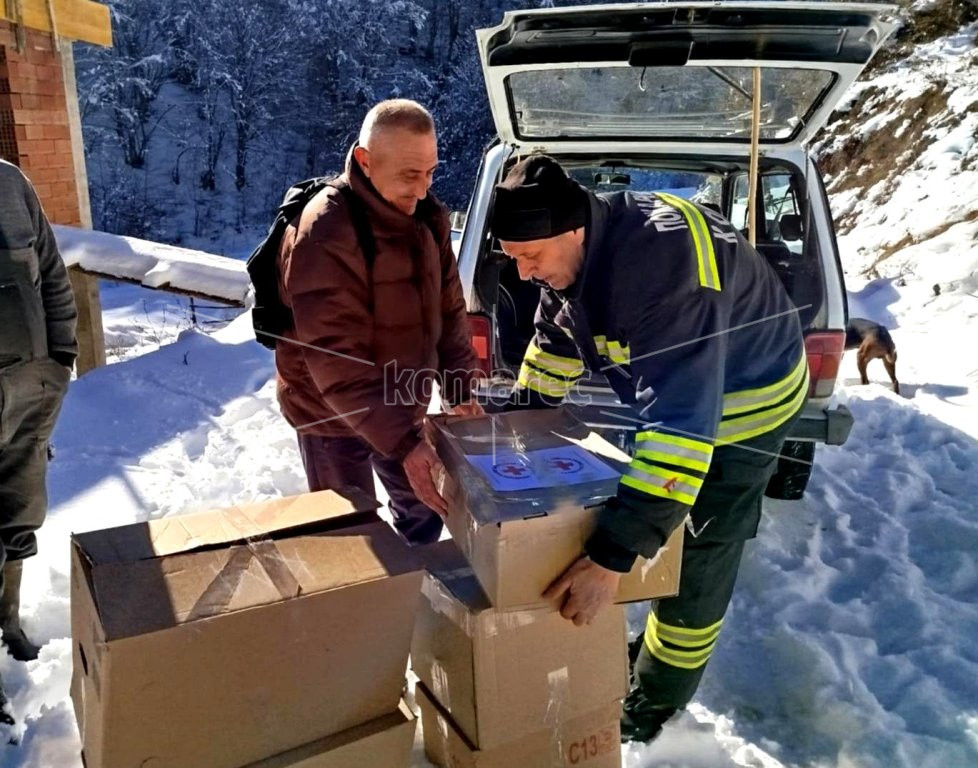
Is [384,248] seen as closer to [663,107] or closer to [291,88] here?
[663,107]

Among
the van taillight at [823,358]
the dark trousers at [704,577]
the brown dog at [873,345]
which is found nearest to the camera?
the dark trousers at [704,577]

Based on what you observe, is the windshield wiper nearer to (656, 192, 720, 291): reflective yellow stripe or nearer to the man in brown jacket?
the man in brown jacket

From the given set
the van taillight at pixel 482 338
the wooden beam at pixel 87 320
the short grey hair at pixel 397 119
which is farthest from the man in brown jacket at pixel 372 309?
the wooden beam at pixel 87 320

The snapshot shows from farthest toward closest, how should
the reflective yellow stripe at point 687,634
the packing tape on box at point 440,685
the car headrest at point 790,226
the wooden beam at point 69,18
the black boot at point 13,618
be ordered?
the wooden beam at point 69,18 → the car headrest at point 790,226 → the black boot at point 13,618 → the reflective yellow stripe at point 687,634 → the packing tape on box at point 440,685

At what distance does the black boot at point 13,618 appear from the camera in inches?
89.4

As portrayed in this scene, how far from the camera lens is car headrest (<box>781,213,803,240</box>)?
3398 mm

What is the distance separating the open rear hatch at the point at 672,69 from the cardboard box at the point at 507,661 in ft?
5.73

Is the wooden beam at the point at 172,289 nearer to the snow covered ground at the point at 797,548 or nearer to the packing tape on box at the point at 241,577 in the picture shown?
the snow covered ground at the point at 797,548

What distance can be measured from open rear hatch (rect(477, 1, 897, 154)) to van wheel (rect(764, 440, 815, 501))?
1.28m

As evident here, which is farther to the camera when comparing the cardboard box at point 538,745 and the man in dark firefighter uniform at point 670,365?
the cardboard box at point 538,745

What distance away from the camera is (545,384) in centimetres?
221

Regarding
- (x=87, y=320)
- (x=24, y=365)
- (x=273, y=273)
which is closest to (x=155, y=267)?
(x=87, y=320)

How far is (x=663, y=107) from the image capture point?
3.19 meters

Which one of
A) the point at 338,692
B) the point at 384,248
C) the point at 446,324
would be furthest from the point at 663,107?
the point at 338,692
